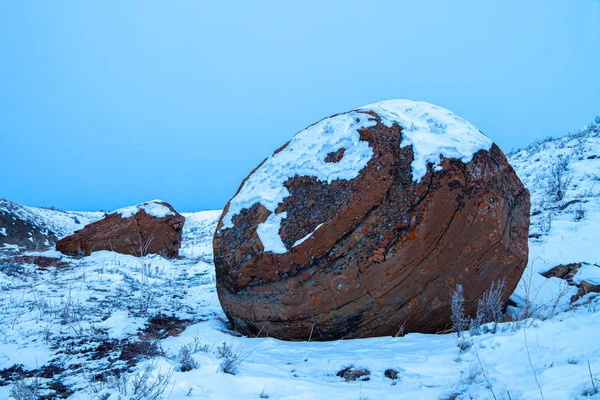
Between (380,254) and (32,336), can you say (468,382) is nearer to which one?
(380,254)

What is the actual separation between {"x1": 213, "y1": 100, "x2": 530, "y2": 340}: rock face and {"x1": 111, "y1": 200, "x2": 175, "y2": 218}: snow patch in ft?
24.5

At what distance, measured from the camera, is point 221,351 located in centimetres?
329

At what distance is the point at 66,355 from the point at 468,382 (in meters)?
3.38

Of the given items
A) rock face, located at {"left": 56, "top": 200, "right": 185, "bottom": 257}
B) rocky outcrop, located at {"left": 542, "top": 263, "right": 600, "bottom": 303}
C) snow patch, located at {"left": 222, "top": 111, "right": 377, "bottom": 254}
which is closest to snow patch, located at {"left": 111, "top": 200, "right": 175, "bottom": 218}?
rock face, located at {"left": 56, "top": 200, "right": 185, "bottom": 257}

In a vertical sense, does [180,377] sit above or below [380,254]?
below

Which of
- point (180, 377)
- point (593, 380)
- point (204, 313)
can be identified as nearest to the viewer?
point (593, 380)

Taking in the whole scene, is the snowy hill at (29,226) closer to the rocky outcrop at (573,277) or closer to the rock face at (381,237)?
the rock face at (381,237)

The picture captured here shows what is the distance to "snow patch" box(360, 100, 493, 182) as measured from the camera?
3994 millimetres

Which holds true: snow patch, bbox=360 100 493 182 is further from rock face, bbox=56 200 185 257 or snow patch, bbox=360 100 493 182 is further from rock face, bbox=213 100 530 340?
rock face, bbox=56 200 185 257

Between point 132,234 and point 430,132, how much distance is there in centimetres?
901

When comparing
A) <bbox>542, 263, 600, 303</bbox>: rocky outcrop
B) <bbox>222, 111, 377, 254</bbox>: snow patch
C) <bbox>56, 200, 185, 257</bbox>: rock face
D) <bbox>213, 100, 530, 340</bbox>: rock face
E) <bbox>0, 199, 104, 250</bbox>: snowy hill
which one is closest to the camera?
<bbox>213, 100, 530, 340</bbox>: rock face

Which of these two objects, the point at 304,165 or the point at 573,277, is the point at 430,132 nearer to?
the point at 304,165

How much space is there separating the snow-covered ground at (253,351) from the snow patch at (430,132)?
61.2 inches

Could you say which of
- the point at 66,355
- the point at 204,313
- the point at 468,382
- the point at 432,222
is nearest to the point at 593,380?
the point at 468,382
